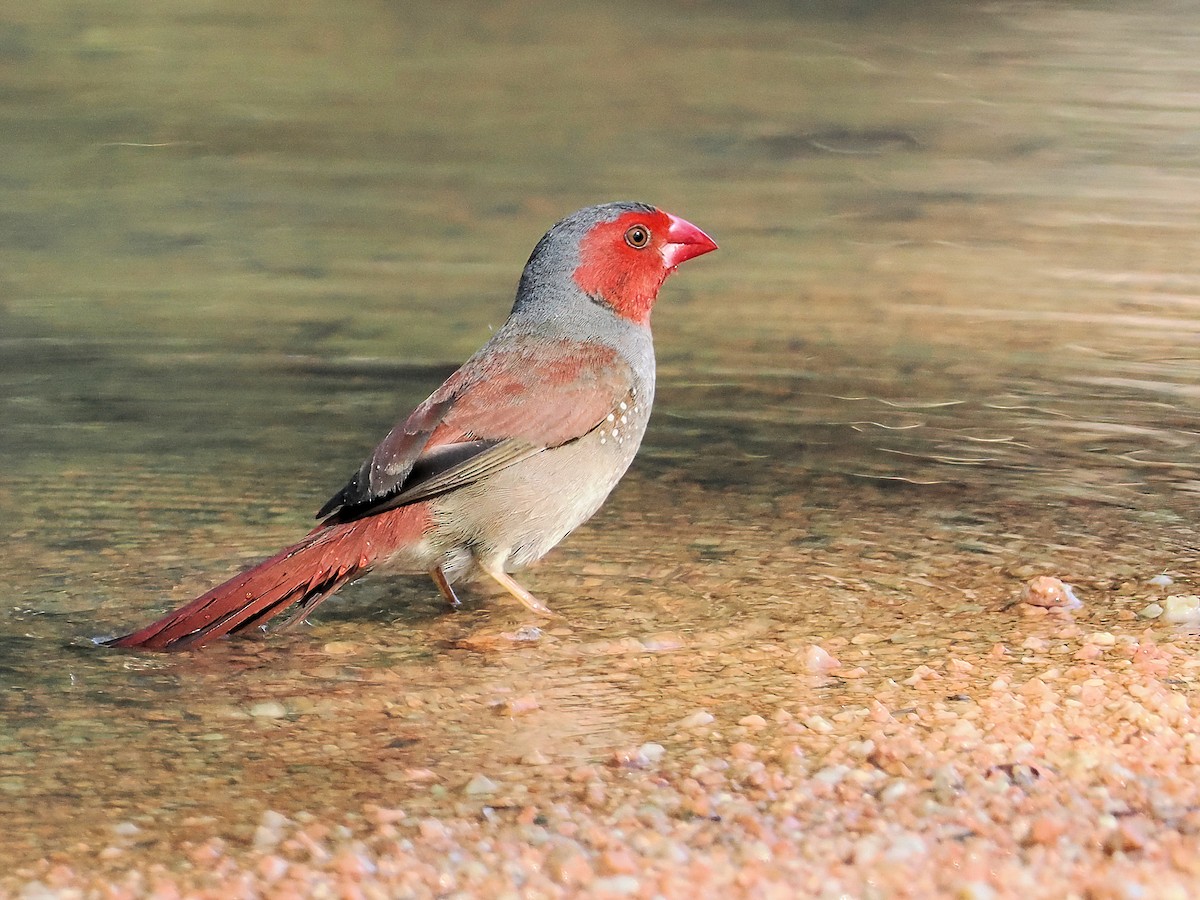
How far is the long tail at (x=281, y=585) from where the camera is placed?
440 cm

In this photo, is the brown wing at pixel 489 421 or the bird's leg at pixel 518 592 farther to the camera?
the bird's leg at pixel 518 592

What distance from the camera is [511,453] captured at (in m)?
4.62

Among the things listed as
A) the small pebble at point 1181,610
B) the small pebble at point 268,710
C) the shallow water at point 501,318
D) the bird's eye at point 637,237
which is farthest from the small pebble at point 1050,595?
the small pebble at point 268,710

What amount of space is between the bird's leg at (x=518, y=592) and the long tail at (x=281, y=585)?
A: 0.29 meters

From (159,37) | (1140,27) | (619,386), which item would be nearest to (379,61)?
(159,37)

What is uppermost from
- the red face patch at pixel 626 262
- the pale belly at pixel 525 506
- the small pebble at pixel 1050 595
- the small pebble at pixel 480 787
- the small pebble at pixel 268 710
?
the red face patch at pixel 626 262

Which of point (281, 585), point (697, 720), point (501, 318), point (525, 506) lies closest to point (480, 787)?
point (697, 720)

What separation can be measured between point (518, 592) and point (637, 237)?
1052mm

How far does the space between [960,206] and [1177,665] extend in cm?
704

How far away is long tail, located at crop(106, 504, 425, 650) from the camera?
14.4 feet

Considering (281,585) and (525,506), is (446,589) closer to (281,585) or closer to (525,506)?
(525,506)

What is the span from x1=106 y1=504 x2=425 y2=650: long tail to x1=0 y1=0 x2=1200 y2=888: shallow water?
4.3 inches

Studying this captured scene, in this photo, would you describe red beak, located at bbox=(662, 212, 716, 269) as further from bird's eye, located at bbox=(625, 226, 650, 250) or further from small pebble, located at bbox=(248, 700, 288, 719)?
small pebble, located at bbox=(248, 700, 288, 719)

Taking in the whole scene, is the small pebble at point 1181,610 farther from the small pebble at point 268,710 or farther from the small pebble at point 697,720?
the small pebble at point 268,710
